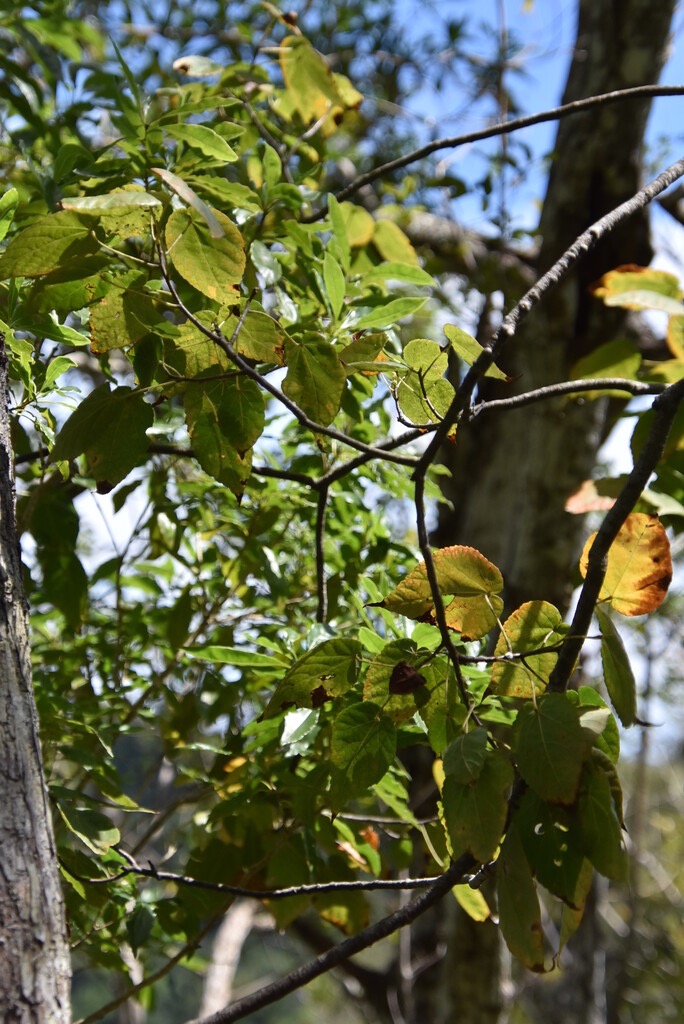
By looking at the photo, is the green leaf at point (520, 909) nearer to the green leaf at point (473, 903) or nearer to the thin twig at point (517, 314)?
the green leaf at point (473, 903)

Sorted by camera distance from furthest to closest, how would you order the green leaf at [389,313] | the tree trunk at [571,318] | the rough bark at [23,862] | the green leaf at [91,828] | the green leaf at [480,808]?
1. the tree trunk at [571,318]
2. the green leaf at [389,313]
3. the green leaf at [91,828]
4. the green leaf at [480,808]
5. the rough bark at [23,862]

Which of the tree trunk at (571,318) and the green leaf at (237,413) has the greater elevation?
the tree trunk at (571,318)

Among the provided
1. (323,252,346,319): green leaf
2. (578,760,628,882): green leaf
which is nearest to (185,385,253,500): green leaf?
(323,252,346,319): green leaf

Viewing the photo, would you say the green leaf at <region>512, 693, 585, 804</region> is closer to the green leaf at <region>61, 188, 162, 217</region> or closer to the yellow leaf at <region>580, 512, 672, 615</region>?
the yellow leaf at <region>580, 512, 672, 615</region>

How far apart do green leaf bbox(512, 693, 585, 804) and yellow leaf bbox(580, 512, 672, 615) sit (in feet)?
0.43

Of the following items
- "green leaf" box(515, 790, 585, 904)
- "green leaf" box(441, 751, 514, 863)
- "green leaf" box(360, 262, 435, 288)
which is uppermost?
"green leaf" box(360, 262, 435, 288)

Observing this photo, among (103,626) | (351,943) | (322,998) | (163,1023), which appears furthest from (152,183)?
(163,1023)

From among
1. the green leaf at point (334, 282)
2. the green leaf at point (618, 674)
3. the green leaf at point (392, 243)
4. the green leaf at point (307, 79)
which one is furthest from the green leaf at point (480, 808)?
the green leaf at point (307, 79)

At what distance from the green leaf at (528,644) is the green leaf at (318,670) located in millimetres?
119

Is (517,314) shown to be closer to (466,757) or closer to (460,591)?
(460,591)

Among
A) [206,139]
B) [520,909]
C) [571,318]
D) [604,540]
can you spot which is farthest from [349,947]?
[571,318]

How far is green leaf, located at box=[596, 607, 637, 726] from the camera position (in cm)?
71

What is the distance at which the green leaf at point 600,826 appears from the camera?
2.16 feet

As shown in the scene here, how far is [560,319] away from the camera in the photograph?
2.26 metres
